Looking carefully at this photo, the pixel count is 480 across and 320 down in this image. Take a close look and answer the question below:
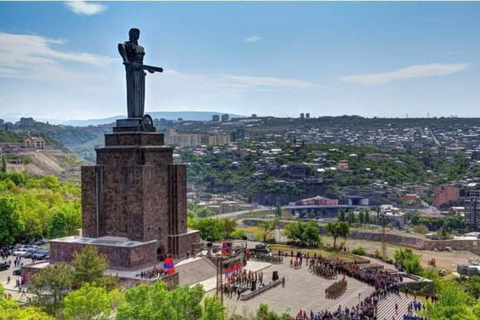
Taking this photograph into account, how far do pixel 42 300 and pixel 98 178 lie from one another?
12016 mm

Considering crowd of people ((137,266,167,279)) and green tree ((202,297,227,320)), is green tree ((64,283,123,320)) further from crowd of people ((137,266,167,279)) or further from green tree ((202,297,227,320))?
crowd of people ((137,266,167,279))

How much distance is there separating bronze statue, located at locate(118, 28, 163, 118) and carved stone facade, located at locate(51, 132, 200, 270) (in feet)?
6.08

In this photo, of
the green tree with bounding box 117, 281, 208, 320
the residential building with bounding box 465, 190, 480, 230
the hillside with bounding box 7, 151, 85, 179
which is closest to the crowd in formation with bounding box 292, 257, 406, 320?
the green tree with bounding box 117, 281, 208, 320

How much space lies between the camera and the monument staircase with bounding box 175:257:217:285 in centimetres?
3135

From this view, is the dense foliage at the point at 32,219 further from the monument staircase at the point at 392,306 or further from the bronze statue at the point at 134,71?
the monument staircase at the point at 392,306

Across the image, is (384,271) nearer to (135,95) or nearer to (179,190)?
(179,190)

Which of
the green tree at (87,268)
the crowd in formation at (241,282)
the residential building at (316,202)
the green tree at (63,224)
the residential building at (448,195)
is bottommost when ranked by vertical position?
the residential building at (316,202)

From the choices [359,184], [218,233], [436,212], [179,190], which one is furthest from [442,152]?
[179,190]

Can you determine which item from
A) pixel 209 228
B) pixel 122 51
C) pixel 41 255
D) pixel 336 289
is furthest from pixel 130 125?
pixel 336 289

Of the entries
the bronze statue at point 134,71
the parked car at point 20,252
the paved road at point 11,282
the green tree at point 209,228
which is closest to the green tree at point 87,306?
the paved road at point 11,282

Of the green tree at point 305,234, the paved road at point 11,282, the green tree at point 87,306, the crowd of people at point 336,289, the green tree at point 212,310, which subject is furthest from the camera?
the green tree at point 305,234

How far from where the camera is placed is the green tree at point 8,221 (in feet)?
139

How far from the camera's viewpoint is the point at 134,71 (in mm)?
33438

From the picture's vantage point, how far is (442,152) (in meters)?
155
